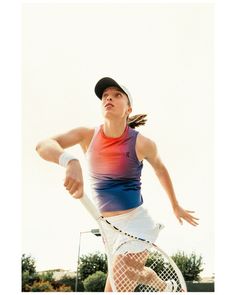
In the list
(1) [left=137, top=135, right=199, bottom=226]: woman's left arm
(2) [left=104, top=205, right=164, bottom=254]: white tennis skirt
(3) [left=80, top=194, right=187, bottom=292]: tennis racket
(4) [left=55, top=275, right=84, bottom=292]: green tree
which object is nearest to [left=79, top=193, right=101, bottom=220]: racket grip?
(3) [left=80, top=194, right=187, bottom=292]: tennis racket

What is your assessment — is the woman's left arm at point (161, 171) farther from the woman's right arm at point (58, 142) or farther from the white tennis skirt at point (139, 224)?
the woman's right arm at point (58, 142)

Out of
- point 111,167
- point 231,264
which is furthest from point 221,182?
point 111,167

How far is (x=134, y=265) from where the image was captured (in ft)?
5.75

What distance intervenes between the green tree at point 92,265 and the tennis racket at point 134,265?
877mm

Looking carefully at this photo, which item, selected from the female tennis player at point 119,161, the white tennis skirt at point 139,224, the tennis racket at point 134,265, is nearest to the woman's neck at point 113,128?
the female tennis player at point 119,161

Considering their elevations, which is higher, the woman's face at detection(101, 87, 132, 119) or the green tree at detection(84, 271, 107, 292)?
the woman's face at detection(101, 87, 132, 119)

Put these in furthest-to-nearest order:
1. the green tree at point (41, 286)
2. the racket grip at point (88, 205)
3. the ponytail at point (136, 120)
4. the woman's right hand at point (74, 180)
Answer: the green tree at point (41, 286) → the ponytail at point (136, 120) → the racket grip at point (88, 205) → the woman's right hand at point (74, 180)

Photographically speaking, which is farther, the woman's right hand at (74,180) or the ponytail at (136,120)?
the ponytail at (136,120)

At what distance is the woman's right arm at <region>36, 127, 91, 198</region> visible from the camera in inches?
46.6

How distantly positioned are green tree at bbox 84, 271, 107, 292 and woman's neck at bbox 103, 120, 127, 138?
0.94 meters

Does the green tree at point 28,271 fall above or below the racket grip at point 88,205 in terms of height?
below

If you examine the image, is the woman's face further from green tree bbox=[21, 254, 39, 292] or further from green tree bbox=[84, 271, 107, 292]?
green tree bbox=[84, 271, 107, 292]

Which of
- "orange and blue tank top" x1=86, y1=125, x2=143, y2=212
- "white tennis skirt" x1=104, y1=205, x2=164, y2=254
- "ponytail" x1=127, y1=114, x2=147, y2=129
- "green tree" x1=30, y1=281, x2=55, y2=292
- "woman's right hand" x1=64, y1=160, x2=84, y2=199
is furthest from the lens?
"green tree" x1=30, y1=281, x2=55, y2=292

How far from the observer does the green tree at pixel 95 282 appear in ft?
8.68
